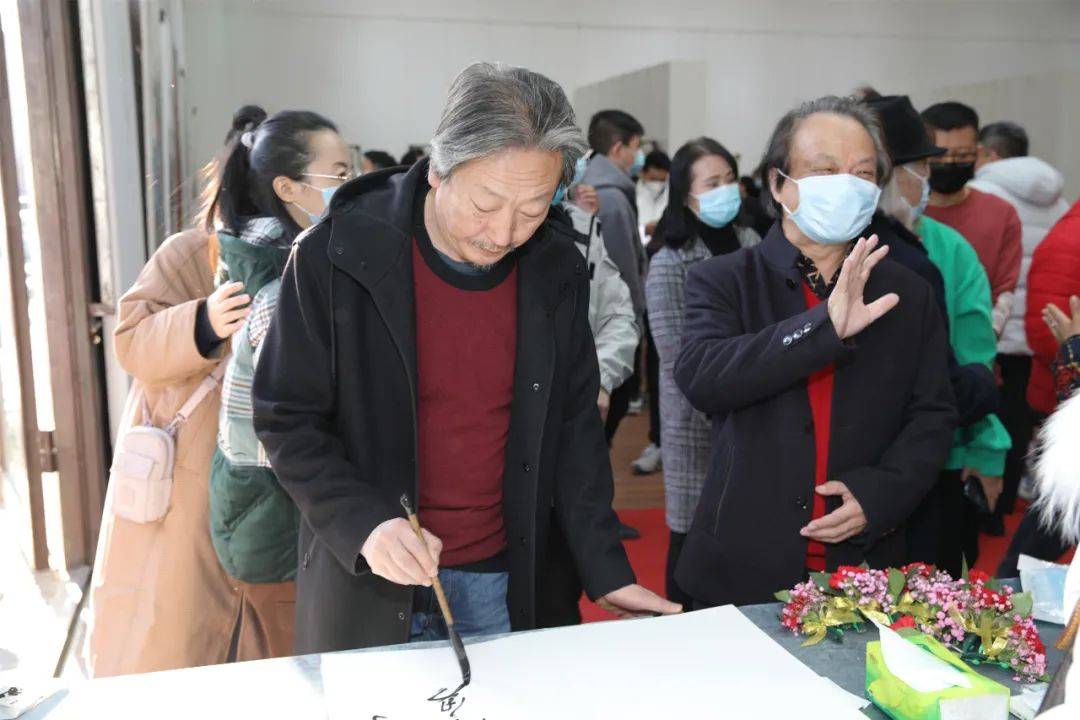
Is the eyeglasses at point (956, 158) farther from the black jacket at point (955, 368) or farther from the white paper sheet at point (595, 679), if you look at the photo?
the white paper sheet at point (595, 679)

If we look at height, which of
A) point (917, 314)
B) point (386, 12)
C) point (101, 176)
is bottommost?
point (917, 314)

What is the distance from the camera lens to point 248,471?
1888mm

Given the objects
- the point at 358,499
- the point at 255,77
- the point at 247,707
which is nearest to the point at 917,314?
the point at 358,499

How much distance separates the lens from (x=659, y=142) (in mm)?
7754

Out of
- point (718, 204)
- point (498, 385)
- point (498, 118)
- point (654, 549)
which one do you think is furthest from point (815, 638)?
point (654, 549)

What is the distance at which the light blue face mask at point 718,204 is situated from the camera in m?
2.84

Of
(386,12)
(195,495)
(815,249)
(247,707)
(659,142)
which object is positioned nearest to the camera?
(247,707)

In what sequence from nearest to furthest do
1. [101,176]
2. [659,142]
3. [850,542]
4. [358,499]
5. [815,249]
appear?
[358,499] → [850,542] → [815,249] → [101,176] → [659,142]

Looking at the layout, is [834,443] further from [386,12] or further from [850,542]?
[386,12]

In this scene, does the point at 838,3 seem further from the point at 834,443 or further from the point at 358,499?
the point at 358,499

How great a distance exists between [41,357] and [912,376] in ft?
8.19

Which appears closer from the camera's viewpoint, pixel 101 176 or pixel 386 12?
pixel 101 176

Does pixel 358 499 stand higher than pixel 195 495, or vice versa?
pixel 358 499

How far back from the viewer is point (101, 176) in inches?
116
